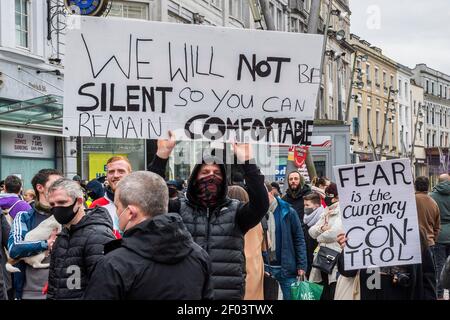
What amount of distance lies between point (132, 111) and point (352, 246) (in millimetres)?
2068

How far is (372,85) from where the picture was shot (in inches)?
2347

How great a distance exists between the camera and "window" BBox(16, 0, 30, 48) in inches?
727

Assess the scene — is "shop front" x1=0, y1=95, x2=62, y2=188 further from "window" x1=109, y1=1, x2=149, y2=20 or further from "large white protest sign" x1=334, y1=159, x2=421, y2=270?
→ "large white protest sign" x1=334, y1=159, x2=421, y2=270

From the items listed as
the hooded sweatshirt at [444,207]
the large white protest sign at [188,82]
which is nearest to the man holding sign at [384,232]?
the large white protest sign at [188,82]

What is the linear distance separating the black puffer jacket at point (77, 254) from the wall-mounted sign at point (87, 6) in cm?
1364

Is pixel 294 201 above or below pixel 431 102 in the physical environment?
below

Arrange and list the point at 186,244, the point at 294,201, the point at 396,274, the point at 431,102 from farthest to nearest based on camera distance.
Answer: the point at 431,102
the point at 294,201
the point at 396,274
the point at 186,244

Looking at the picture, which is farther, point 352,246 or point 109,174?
point 352,246

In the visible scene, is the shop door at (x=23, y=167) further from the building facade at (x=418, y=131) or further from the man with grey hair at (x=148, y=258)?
the building facade at (x=418, y=131)

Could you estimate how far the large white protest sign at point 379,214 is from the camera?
6.34 metres

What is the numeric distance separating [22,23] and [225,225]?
48.3ft

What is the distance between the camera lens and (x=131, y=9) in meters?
25.6
